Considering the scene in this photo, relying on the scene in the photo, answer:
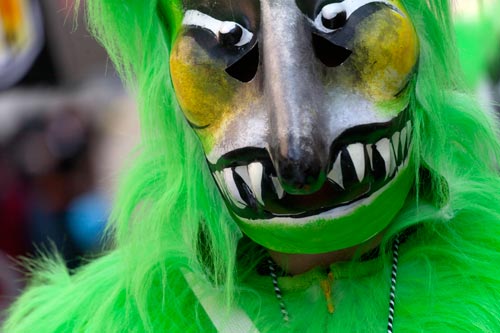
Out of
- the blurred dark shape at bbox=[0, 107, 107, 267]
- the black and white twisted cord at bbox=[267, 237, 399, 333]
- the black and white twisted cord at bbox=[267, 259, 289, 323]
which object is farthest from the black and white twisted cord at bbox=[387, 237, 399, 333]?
the blurred dark shape at bbox=[0, 107, 107, 267]

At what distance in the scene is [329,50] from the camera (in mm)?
866

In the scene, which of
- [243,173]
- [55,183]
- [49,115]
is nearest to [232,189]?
[243,173]

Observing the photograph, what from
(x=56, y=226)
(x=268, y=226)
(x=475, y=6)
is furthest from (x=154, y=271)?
(x=56, y=226)

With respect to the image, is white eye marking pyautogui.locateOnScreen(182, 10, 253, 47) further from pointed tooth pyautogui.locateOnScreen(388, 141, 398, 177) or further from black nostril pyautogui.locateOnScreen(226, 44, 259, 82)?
pointed tooth pyautogui.locateOnScreen(388, 141, 398, 177)

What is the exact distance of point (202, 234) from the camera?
102cm

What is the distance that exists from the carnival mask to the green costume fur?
2.3 inches

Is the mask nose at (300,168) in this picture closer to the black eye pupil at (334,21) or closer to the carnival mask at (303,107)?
the carnival mask at (303,107)

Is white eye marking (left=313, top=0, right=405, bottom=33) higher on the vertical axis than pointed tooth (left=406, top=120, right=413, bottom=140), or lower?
higher

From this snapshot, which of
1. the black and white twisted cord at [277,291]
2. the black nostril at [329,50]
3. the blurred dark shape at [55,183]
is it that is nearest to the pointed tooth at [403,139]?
the black nostril at [329,50]

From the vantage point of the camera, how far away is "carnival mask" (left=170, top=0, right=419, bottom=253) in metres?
0.83

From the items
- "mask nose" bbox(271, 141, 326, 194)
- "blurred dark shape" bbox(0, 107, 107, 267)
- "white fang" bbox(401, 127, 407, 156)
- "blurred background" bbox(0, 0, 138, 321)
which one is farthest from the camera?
"blurred background" bbox(0, 0, 138, 321)

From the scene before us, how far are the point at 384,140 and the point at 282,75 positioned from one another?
13 cm

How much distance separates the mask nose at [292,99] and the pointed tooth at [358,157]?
4 cm

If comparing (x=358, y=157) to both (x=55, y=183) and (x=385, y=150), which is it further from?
(x=55, y=183)
